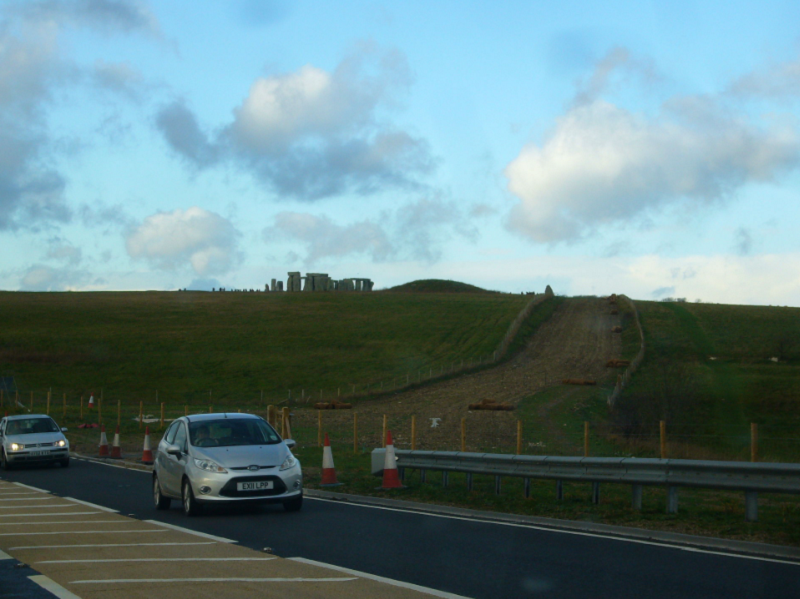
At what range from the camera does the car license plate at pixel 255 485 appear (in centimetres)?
1321

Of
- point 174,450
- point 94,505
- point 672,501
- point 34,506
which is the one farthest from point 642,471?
point 34,506

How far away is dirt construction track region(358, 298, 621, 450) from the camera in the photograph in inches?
1324

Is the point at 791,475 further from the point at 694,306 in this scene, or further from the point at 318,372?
the point at 694,306

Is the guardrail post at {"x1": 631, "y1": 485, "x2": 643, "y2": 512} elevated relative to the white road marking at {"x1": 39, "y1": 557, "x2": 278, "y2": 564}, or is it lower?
elevated

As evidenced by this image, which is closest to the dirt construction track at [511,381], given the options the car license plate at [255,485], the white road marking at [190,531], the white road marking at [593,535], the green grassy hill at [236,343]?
the green grassy hill at [236,343]

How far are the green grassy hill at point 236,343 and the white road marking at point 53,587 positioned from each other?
40711 millimetres

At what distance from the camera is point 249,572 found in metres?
8.61

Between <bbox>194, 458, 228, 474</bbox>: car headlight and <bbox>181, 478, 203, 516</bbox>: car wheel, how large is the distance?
0.35m

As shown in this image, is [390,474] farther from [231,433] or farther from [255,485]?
[255,485]

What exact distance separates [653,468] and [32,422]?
1991cm

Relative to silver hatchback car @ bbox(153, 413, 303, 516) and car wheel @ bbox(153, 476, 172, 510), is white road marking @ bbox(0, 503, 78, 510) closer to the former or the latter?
car wheel @ bbox(153, 476, 172, 510)

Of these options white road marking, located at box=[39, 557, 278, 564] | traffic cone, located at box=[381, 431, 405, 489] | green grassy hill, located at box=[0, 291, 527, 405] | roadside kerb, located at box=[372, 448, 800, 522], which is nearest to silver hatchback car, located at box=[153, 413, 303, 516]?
traffic cone, located at box=[381, 431, 405, 489]

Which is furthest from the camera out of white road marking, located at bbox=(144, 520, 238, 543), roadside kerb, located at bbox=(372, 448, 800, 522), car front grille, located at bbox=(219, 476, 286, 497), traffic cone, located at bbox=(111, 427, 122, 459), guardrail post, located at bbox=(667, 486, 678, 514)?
traffic cone, located at bbox=(111, 427, 122, 459)

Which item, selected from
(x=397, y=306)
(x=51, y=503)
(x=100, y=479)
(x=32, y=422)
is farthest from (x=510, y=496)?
(x=397, y=306)
